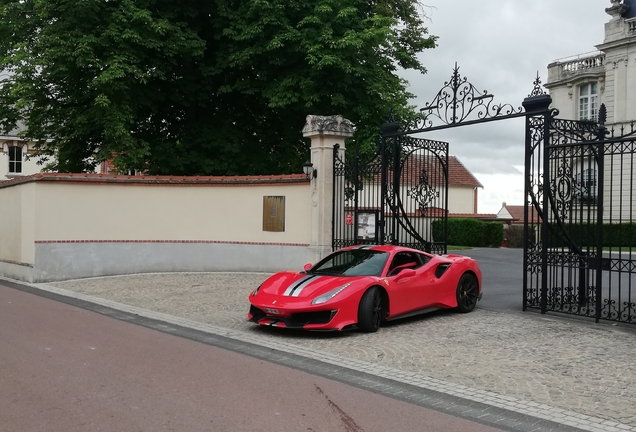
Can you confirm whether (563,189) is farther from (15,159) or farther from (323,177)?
(15,159)

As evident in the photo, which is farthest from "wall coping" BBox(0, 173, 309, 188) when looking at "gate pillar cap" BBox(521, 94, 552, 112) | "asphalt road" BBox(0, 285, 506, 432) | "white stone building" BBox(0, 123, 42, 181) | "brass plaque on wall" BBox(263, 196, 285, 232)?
"white stone building" BBox(0, 123, 42, 181)

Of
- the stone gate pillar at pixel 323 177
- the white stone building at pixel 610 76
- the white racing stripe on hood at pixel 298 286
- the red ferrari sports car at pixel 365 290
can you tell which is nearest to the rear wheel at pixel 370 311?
the red ferrari sports car at pixel 365 290

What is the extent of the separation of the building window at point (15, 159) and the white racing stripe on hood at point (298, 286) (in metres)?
41.4

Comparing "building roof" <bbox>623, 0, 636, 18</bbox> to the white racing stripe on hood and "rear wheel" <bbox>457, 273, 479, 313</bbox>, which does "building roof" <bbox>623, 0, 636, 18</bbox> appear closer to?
"rear wheel" <bbox>457, 273, 479, 313</bbox>

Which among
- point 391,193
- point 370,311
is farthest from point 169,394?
point 391,193

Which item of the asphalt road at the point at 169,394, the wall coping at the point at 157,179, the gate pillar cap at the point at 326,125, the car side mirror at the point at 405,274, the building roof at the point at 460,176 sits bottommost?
the asphalt road at the point at 169,394

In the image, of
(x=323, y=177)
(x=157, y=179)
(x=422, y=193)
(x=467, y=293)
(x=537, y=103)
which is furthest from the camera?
(x=157, y=179)

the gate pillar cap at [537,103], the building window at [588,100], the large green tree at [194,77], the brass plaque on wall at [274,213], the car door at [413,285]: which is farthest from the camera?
the building window at [588,100]

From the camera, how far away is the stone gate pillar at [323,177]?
16016 mm

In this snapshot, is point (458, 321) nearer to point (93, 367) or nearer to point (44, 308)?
point (93, 367)

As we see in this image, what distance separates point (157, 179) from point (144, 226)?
1.36m

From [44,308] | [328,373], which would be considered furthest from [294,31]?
[328,373]

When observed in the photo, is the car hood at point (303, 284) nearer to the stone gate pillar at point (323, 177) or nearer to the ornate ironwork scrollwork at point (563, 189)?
the ornate ironwork scrollwork at point (563, 189)

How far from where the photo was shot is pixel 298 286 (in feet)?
31.5
